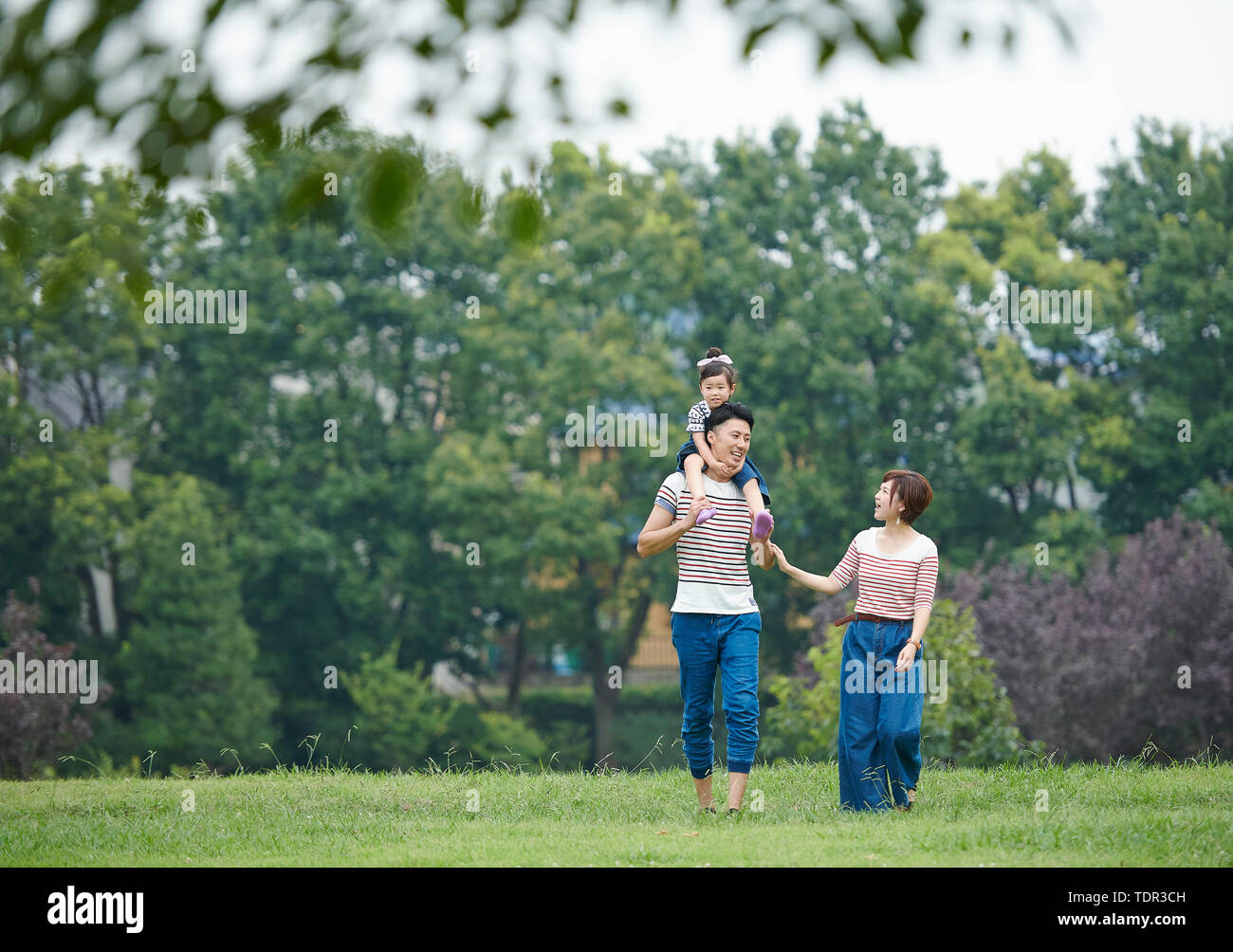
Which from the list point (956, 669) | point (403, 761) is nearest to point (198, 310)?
point (403, 761)

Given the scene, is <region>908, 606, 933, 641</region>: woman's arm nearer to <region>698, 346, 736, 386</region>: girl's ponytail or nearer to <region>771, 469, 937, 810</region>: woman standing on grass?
<region>771, 469, 937, 810</region>: woman standing on grass

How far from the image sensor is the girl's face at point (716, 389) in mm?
6652

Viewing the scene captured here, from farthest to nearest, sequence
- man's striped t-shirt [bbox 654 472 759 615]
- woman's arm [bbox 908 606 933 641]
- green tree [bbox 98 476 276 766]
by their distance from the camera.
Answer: green tree [bbox 98 476 276 766]
woman's arm [bbox 908 606 933 641]
man's striped t-shirt [bbox 654 472 759 615]

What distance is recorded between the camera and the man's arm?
6309 mm

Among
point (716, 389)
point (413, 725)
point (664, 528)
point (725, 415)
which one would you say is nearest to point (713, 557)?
point (664, 528)

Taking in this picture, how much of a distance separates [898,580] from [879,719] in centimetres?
73

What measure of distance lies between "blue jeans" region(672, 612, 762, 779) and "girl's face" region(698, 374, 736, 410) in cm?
109

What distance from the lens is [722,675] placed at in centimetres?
638

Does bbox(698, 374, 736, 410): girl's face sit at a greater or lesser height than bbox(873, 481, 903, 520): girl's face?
greater

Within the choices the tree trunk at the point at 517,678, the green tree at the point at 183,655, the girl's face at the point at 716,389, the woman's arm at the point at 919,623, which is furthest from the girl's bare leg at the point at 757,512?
the tree trunk at the point at 517,678

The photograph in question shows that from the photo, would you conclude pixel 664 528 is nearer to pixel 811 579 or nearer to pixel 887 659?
pixel 811 579

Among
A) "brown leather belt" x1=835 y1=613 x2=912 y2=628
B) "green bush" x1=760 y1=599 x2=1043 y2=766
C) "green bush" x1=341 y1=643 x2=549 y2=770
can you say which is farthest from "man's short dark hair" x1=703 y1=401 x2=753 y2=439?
"green bush" x1=341 y1=643 x2=549 y2=770
